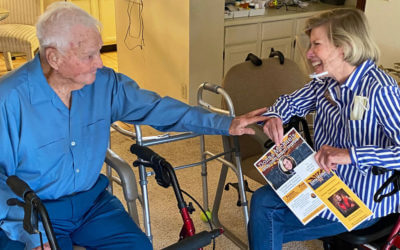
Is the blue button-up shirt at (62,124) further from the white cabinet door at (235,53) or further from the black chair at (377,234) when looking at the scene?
the white cabinet door at (235,53)

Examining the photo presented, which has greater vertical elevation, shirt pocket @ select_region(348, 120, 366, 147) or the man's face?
the man's face

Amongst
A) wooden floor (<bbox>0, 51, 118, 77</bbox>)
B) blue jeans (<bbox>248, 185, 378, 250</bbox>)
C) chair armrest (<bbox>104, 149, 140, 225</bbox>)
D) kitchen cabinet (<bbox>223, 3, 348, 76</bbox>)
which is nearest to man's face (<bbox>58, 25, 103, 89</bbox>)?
chair armrest (<bbox>104, 149, 140, 225</bbox>)

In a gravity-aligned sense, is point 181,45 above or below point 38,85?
below

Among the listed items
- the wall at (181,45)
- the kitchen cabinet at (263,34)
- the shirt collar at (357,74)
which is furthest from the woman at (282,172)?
the kitchen cabinet at (263,34)

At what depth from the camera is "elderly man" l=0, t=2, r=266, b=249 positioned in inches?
63.0

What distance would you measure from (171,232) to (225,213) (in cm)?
35

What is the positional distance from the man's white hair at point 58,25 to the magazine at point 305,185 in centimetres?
81

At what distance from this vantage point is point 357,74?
1.76 meters

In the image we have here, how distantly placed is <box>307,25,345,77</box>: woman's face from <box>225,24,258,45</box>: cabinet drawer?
84.5 inches

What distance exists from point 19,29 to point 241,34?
203 centimetres

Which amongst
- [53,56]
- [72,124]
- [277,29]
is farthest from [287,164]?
[277,29]

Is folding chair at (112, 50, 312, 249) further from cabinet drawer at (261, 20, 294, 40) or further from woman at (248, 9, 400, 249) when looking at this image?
cabinet drawer at (261, 20, 294, 40)

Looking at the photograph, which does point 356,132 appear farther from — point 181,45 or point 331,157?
point 181,45

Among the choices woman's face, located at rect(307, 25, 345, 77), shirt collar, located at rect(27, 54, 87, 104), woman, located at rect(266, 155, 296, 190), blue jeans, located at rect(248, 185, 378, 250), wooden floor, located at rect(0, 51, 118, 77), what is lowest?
wooden floor, located at rect(0, 51, 118, 77)
